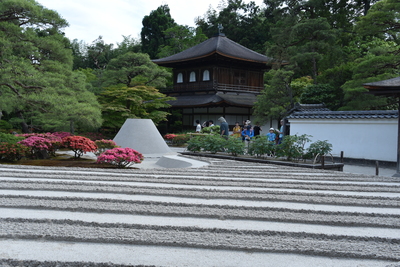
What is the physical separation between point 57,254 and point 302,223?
217 centimetres

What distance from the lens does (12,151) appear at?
301 inches

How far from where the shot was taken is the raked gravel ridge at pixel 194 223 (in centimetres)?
242

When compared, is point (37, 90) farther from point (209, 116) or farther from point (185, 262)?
point (209, 116)

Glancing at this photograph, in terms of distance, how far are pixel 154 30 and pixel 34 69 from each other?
29.3 meters

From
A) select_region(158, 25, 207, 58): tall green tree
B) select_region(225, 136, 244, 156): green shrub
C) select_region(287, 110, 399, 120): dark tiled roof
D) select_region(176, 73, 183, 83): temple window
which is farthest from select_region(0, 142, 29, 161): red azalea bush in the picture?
select_region(158, 25, 207, 58): tall green tree

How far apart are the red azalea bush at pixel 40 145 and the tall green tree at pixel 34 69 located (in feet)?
7.66

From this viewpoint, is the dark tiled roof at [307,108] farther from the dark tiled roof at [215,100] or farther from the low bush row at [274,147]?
the dark tiled roof at [215,100]

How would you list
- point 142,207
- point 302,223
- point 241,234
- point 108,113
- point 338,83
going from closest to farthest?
1. point 241,234
2. point 302,223
3. point 142,207
4. point 338,83
5. point 108,113

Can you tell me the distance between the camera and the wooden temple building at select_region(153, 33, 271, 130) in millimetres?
23734

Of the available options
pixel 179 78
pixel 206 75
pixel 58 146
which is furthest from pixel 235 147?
pixel 179 78

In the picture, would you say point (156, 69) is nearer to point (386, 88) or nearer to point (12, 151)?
point (12, 151)

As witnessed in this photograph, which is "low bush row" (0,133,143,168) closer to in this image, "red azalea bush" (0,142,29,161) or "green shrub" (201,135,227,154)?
"red azalea bush" (0,142,29,161)

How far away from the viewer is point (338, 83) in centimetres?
1811

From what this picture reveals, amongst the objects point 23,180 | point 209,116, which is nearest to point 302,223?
point 23,180
